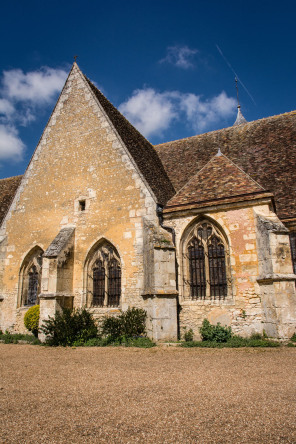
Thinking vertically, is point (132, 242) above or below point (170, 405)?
above

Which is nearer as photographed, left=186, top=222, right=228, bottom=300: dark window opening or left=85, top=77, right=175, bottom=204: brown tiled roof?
left=186, top=222, right=228, bottom=300: dark window opening

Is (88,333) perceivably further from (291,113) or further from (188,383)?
(291,113)

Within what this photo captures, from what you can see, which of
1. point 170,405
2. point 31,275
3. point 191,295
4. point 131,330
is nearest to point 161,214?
point 191,295

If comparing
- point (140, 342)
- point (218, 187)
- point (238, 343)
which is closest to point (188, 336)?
point (140, 342)

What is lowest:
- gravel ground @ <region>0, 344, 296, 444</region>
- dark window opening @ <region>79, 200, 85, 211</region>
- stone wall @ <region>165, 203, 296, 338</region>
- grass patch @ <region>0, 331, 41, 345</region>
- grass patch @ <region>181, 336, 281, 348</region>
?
gravel ground @ <region>0, 344, 296, 444</region>

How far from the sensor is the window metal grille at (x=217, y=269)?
1091 centimetres

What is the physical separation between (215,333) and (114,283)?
4.24m

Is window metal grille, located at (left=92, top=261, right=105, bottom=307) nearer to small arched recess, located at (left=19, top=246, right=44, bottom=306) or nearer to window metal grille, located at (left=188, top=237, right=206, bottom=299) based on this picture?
small arched recess, located at (left=19, top=246, right=44, bottom=306)

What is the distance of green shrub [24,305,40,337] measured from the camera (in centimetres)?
1222

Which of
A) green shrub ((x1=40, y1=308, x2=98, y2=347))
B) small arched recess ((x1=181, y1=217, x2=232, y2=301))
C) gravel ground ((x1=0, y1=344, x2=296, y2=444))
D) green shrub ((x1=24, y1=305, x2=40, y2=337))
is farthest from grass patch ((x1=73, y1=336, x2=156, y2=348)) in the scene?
green shrub ((x1=24, y1=305, x2=40, y2=337))

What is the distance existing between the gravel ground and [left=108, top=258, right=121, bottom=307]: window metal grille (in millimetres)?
3992

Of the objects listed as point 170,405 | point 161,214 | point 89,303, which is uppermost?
point 161,214

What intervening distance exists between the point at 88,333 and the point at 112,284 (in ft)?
6.75

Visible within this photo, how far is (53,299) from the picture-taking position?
11.6 m
